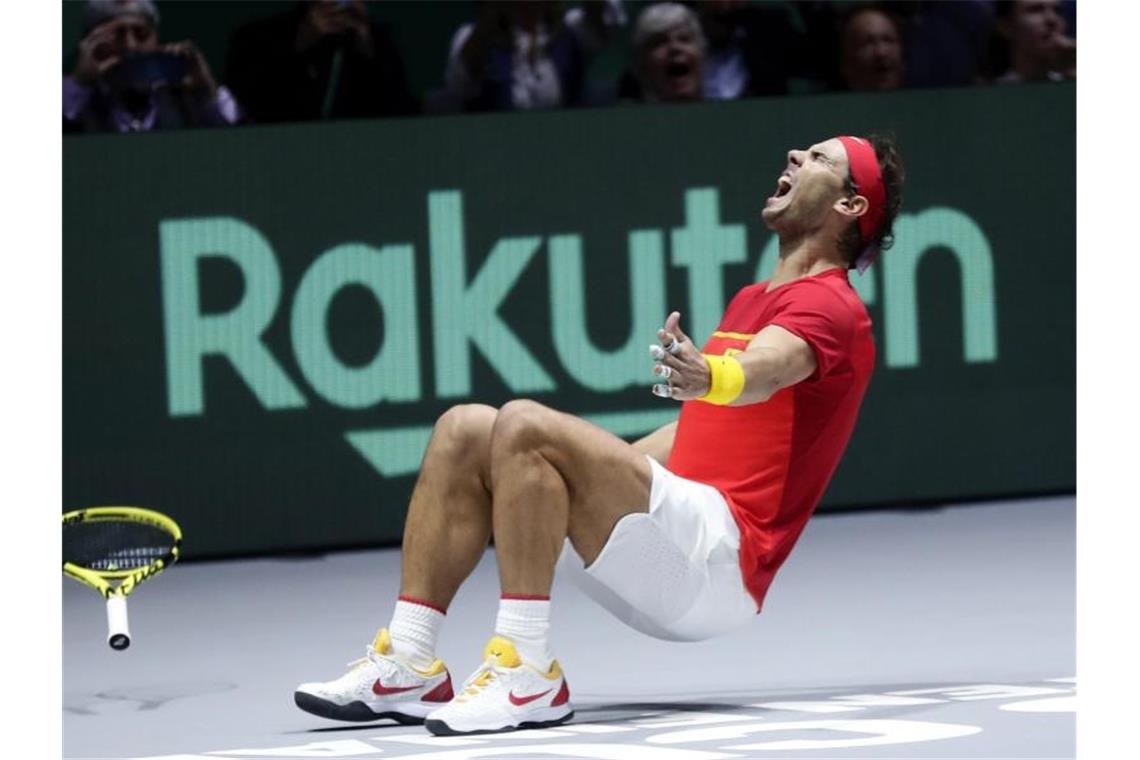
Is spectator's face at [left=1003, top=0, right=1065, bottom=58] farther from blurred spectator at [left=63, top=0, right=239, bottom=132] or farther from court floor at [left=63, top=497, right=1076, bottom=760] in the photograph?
blurred spectator at [left=63, top=0, right=239, bottom=132]

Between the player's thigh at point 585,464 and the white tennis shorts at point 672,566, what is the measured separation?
0.03 meters

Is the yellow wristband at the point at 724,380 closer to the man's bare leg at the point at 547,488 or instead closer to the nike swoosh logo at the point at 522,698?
the man's bare leg at the point at 547,488

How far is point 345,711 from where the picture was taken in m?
4.84

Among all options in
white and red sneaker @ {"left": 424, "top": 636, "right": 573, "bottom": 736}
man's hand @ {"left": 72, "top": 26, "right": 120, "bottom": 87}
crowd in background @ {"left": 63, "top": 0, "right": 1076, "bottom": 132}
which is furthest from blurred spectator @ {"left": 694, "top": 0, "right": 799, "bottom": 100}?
white and red sneaker @ {"left": 424, "top": 636, "right": 573, "bottom": 736}

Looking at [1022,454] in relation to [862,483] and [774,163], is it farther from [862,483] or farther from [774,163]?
[774,163]

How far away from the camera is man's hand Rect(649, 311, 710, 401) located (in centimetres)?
426

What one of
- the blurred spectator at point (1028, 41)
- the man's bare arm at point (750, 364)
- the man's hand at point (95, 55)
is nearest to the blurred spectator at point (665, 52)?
the blurred spectator at point (1028, 41)

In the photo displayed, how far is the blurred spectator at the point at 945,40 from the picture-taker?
8.30 m

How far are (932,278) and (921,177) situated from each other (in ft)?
1.13

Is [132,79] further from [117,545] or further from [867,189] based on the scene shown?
[867,189]

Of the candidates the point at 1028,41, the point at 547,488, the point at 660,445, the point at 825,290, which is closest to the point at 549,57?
the point at 1028,41

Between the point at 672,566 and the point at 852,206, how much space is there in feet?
2.75

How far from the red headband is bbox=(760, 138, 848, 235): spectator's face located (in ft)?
0.07
